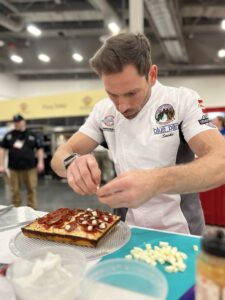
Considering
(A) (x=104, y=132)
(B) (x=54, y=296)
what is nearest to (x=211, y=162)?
(A) (x=104, y=132)

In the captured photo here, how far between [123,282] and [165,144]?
72 centimetres

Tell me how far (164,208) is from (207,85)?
926 cm

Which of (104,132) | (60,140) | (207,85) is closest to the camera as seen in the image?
(104,132)

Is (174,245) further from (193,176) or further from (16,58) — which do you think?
(16,58)

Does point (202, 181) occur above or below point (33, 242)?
above

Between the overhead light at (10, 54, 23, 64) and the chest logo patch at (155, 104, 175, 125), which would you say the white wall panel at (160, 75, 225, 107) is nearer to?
the overhead light at (10, 54, 23, 64)

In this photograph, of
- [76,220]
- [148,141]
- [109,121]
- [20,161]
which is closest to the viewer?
[76,220]

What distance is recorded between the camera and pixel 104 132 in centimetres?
154

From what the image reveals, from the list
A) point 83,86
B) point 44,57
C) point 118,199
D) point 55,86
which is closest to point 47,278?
point 118,199

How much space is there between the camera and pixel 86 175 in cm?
106

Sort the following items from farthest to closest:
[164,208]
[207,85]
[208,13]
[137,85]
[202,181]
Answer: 1. [207,85]
2. [208,13]
3. [164,208]
4. [137,85]
5. [202,181]

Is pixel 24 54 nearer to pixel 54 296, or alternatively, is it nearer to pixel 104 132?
pixel 104 132

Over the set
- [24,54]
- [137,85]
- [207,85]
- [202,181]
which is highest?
[24,54]

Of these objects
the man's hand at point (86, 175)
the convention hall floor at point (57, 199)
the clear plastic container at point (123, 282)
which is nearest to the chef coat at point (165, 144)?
the man's hand at point (86, 175)
